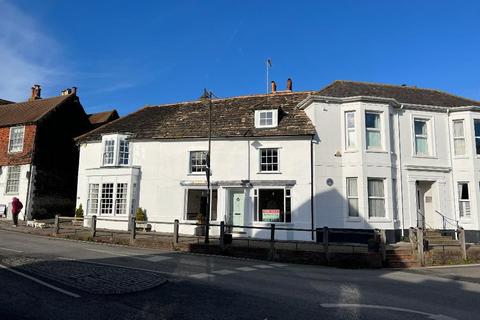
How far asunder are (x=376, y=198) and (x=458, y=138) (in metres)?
6.58

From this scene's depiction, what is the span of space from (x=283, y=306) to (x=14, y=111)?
3285 cm

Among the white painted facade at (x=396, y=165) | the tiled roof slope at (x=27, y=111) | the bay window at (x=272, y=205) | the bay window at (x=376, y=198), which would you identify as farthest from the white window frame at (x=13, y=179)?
the bay window at (x=376, y=198)

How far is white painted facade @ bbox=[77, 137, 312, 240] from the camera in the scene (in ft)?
68.9

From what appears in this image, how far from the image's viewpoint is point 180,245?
1800 cm

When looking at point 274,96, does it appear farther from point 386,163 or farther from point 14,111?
point 14,111

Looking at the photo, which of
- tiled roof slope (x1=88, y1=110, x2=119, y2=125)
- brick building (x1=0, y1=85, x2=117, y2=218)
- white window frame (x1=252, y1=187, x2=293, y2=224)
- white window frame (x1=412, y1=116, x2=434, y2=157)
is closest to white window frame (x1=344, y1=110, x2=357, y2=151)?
white window frame (x1=412, y1=116, x2=434, y2=157)

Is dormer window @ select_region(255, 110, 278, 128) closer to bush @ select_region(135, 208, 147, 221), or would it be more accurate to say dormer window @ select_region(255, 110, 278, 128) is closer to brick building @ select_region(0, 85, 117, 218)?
bush @ select_region(135, 208, 147, 221)

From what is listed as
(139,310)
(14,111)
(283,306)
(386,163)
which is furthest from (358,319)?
(14,111)

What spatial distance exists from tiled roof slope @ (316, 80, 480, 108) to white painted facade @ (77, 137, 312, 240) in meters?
3.87

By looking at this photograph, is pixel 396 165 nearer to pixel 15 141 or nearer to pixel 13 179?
pixel 13 179

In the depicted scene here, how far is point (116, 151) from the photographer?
81.7ft

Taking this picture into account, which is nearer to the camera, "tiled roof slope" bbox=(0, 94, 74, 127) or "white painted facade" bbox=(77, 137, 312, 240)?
"white painted facade" bbox=(77, 137, 312, 240)

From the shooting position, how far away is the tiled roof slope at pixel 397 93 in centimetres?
2219

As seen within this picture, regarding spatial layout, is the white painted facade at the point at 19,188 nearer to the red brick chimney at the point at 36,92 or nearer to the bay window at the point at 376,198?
the red brick chimney at the point at 36,92
